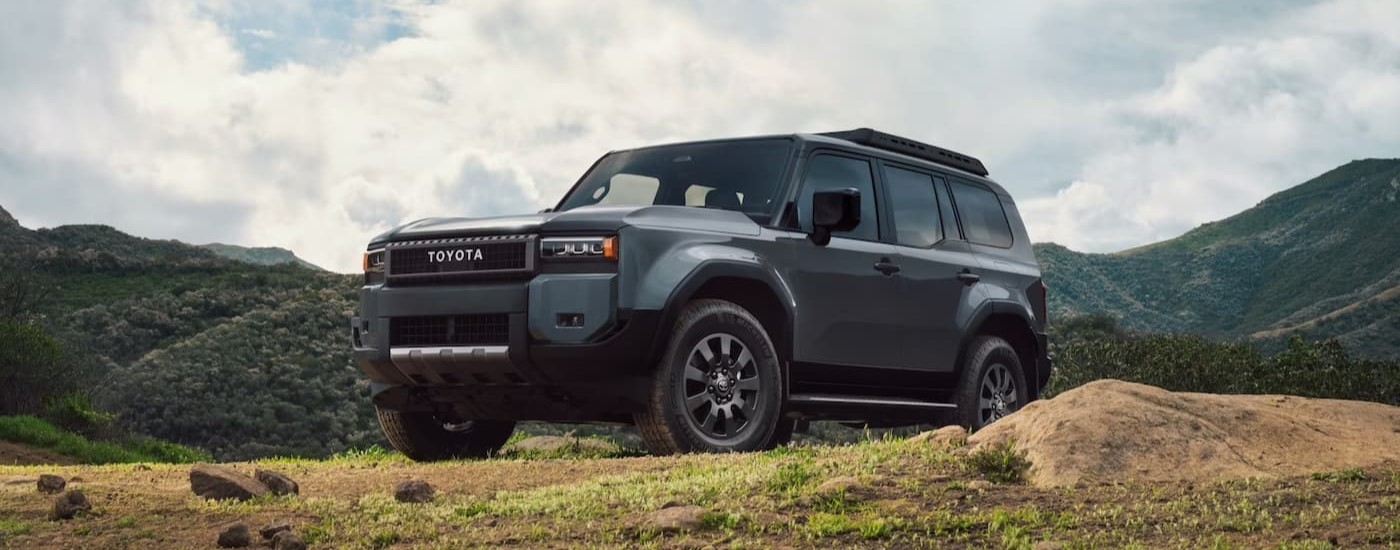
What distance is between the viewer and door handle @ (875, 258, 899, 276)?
36.2 feet

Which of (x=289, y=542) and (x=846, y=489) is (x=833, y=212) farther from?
(x=289, y=542)

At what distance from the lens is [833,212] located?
10.3m

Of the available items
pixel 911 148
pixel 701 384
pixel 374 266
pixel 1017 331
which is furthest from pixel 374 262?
pixel 1017 331

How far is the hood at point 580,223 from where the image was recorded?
372 inches

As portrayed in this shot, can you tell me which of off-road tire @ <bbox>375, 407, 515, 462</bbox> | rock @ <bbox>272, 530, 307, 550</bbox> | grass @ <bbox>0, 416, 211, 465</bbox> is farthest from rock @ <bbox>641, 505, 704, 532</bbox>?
grass @ <bbox>0, 416, 211, 465</bbox>

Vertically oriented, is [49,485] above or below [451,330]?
below

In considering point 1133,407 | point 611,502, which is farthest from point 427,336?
point 1133,407

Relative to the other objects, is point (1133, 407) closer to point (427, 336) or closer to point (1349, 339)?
point (427, 336)

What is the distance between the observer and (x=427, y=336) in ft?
32.4

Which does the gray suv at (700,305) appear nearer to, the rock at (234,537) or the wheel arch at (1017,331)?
the wheel arch at (1017,331)

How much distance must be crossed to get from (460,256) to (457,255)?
0.03m

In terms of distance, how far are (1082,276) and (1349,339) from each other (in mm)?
37236

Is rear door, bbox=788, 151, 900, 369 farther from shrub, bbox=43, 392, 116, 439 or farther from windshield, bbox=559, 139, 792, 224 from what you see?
shrub, bbox=43, 392, 116, 439

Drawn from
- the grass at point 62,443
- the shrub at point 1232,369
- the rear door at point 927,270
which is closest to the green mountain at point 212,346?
the grass at point 62,443
